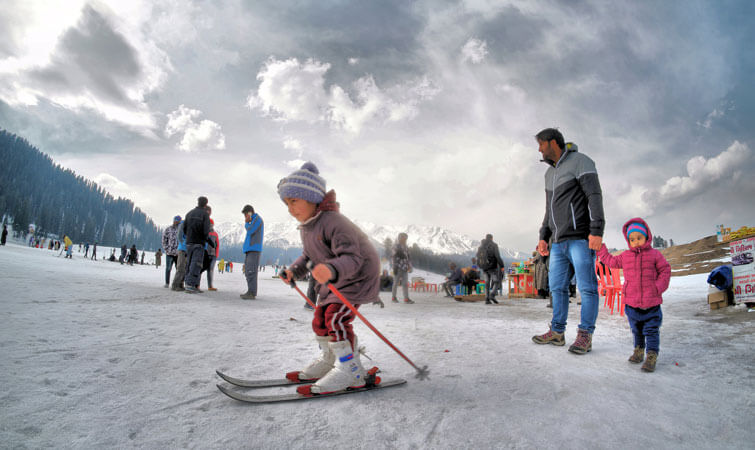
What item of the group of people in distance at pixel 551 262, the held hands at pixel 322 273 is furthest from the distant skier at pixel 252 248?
the held hands at pixel 322 273

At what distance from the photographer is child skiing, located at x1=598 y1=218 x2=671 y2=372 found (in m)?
2.85

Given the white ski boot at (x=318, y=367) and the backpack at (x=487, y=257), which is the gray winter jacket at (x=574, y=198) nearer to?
the white ski boot at (x=318, y=367)

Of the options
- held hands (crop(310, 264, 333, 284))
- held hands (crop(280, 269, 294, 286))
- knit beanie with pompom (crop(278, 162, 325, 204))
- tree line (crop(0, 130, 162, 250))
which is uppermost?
tree line (crop(0, 130, 162, 250))

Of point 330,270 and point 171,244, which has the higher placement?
point 171,244

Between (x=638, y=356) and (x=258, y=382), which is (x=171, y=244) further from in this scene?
(x=638, y=356)

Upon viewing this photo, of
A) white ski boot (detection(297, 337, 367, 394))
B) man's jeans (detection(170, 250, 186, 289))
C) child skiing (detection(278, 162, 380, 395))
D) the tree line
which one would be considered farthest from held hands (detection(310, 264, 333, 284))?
the tree line

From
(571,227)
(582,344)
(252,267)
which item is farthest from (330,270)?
(252,267)

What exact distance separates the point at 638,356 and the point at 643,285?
2.11 ft

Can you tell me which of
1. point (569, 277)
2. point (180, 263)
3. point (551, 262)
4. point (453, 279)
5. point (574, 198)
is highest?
point (574, 198)

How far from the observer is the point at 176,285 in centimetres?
740

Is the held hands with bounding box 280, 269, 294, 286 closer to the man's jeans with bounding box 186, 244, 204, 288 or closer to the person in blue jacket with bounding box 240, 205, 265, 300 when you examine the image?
the person in blue jacket with bounding box 240, 205, 265, 300

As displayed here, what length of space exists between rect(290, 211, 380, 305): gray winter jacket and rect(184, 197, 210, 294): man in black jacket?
545cm

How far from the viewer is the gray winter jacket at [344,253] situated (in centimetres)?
232

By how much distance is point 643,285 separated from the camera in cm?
301
